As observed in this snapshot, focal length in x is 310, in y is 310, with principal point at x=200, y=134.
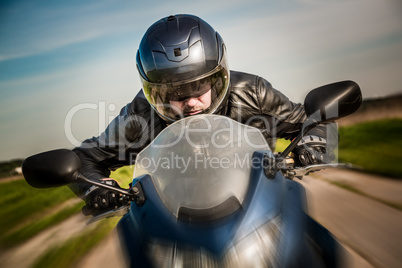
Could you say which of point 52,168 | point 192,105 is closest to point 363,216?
point 192,105

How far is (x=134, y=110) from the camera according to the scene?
3.59m

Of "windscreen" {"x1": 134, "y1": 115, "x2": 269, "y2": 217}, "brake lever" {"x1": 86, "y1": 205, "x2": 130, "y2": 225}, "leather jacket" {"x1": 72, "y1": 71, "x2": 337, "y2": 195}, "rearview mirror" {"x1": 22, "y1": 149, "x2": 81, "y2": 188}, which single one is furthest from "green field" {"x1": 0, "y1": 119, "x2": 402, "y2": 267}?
"windscreen" {"x1": 134, "y1": 115, "x2": 269, "y2": 217}

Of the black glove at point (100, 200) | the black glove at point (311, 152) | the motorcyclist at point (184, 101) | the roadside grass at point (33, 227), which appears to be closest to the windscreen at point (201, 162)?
the black glove at point (100, 200)

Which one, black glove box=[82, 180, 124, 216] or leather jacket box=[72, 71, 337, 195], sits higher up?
leather jacket box=[72, 71, 337, 195]

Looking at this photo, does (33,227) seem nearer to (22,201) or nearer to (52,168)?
(22,201)

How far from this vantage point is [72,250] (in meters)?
3.51

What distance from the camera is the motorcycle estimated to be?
1.17 meters

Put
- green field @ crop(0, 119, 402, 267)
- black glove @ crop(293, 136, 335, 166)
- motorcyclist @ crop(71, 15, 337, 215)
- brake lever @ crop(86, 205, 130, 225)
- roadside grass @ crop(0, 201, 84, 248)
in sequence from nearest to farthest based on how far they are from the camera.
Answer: brake lever @ crop(86, 205, 130, 225) → black glove @ crop(293, 136, 335, 166) → motorcyclist @ crop(71, 15, 337, 215) → green field @ crop(0, 119, 402, 267) → roadside grass @ crop(0, 201, 84, 248)

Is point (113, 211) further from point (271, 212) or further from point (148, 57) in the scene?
point (148, 57)

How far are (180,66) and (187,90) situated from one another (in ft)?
0.70

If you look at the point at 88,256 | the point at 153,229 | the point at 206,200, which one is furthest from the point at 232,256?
the point at 88,256

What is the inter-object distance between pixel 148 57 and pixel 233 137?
1.57m

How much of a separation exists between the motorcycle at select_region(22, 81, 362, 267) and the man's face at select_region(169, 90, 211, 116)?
3.43 feet

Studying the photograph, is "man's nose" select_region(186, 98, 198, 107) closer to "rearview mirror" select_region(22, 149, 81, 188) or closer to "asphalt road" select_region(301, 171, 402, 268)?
"asphalt road" select_region(301, 171, 402, 268)
